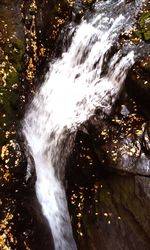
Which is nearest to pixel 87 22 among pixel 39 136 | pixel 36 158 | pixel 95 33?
pixel 95 33

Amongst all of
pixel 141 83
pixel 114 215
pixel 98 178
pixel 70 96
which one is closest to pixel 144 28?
pixel 141 83

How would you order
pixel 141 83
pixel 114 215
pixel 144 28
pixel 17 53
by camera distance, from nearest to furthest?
pixel 114 215 → pixel 141 83 → pixel 144 28 → pixel 17 53

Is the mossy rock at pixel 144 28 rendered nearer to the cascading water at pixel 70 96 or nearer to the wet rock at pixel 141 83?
the cascading water at pixel 70 96

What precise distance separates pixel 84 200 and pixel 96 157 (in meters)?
0.77

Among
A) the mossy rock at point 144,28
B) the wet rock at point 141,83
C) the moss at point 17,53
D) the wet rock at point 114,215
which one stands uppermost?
the moss at point 17,53

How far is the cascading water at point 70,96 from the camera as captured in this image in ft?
19.6

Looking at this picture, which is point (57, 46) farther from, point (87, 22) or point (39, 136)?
point (39, 136)

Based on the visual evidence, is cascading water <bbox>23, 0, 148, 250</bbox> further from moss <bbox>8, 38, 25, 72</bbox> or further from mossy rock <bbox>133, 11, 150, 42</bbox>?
moss <bbox>8, 38, 25, 72</bbox>

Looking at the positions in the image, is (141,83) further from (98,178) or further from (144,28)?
(98,178)

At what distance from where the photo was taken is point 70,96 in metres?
6.79

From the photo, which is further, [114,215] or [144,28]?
[144,28]

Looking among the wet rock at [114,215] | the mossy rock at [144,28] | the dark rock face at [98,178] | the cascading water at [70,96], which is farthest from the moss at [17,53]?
the wet rock at [114,215]

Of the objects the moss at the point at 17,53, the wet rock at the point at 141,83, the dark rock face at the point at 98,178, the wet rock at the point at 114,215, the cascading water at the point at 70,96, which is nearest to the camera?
the wet rock at the point at 114,215

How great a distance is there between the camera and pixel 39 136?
22.0ft
